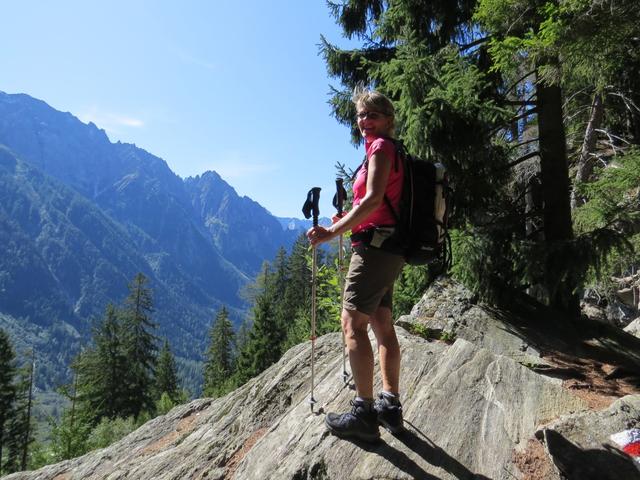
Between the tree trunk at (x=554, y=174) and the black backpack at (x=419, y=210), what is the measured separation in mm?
5200

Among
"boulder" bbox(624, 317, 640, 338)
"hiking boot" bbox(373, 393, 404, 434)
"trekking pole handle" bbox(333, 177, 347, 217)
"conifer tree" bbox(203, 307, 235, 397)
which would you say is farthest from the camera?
"conifer tree" bbox(203, 307, 235, 397)

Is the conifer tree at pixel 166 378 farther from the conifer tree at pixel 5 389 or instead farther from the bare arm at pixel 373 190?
the bare arm at pixel 373 190

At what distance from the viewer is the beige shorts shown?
3676mm

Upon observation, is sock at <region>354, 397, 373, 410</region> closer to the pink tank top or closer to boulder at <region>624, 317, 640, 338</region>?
the pink tank top

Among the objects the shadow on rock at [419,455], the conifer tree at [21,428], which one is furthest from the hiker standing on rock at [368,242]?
the conifer tree at [21,428]

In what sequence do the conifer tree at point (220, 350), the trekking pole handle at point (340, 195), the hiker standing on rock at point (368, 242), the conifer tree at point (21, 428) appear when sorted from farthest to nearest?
the conifer tree at point (220, 350)
the conifer tree at point (21, 428)
the trekking pole handle at point (340, 195)
the hiker standing on rock at point (368, 242)

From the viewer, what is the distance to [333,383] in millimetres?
5281

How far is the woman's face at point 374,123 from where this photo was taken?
3.77m

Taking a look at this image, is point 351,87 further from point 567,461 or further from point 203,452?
point 567,461

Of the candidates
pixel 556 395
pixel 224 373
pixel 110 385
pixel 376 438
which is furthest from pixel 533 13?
pixel 224 373

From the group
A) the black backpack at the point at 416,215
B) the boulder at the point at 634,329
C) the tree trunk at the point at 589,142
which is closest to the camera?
the black backpack at the point at 416,215

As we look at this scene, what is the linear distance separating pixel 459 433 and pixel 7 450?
165 feet

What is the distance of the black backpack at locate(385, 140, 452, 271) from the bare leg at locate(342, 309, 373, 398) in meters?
0.64

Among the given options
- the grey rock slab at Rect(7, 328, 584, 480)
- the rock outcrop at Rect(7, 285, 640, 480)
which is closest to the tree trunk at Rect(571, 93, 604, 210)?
the rock outcrop at Rect(7, 285, 640, 480)
